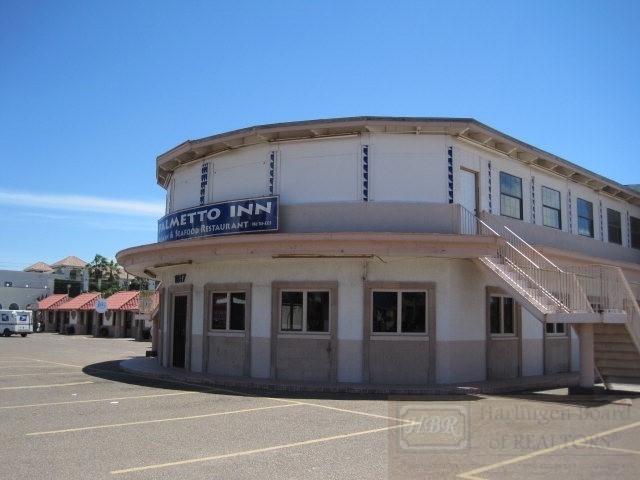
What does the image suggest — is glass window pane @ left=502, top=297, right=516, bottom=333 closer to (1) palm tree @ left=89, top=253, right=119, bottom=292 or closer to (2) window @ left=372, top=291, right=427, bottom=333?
(2) window @ left=372, top=291, right=427, bottom=333

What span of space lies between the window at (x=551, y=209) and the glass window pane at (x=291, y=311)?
9809 millimetres

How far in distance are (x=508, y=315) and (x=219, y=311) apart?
8.51 metres

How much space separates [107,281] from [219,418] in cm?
7589

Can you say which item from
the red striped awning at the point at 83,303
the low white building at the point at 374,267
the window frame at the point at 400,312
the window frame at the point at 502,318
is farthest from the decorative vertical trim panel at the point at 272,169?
the red striped awning at the point at 83,303

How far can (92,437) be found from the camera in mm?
8633

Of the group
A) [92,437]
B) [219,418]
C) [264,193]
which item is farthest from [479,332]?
[92,437]

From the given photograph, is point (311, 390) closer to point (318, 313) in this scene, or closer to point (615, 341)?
point (318, 313)

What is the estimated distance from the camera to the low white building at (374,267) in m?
14.8

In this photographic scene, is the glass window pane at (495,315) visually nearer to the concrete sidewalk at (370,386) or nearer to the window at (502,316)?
the window at (502,316)

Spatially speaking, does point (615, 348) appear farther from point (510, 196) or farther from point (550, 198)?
point (550, 198)

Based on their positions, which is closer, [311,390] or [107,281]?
[311,390]

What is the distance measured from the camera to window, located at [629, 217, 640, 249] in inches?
1088

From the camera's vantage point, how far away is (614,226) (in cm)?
2597

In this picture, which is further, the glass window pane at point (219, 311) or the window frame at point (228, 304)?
the glass window pane at point (219, 311)
